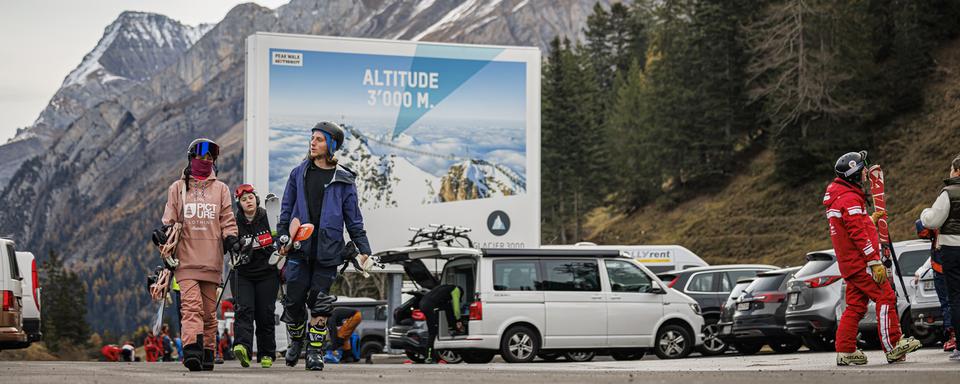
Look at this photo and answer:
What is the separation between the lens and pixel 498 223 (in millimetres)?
25031

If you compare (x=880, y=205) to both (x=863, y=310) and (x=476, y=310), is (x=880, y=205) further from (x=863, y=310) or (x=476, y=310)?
(x=476, y=310)

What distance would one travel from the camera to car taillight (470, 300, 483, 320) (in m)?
16.6

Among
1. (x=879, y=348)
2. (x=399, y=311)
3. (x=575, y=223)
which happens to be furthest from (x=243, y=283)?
(x=575, y=223)

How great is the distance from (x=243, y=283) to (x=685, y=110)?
183ft

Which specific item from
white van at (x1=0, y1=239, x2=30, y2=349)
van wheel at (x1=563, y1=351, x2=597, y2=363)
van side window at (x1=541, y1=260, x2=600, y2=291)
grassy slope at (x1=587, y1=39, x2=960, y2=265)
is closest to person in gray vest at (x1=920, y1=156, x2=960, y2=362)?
van side window at (x1=541, y1=260, x2=600, y2=291)

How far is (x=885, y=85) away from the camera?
162 ft

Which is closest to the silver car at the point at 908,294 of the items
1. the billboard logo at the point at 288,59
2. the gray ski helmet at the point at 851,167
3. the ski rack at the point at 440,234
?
the gray ski helmet at the point at 851,167

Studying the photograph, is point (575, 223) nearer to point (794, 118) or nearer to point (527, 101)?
point (794, 118)

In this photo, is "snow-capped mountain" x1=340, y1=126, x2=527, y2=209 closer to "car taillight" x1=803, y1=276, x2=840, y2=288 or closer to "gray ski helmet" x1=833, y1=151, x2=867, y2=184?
"car taillight" x1=803, y1=276, x2=840, y2=288

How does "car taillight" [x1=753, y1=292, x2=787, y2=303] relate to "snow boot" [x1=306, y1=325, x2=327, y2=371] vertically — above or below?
above

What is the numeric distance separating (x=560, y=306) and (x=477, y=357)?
149cm

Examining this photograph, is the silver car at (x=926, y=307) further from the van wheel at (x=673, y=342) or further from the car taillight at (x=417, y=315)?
the car taillight at (x=417, y=315)

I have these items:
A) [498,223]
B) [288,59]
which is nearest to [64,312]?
[498,223]

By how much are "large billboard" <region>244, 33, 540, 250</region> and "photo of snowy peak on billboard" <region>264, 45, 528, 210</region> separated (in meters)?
0.02
